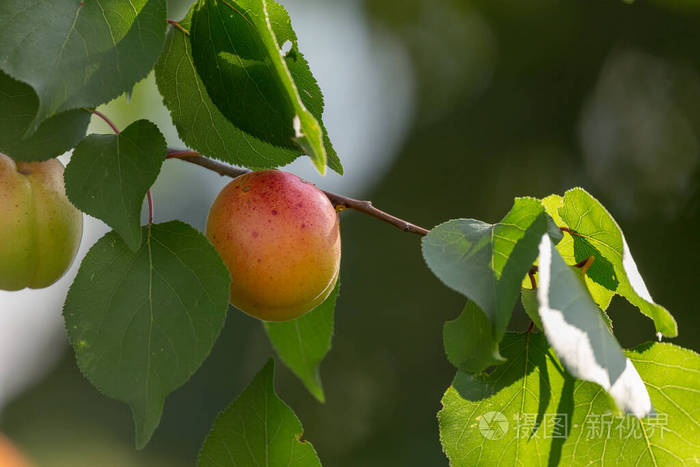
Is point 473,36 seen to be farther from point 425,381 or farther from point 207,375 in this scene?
point 207,375

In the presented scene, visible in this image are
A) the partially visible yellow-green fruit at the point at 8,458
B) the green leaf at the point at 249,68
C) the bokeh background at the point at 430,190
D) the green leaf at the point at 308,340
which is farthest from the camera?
the bokeh background at the point at 430,190

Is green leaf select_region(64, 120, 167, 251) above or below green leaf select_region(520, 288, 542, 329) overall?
above

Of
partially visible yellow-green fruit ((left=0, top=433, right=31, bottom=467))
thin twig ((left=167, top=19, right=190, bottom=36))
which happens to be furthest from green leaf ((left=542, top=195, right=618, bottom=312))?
partially visible yellow-green fruit ((left=0, top=433, right=31, bottom=467))

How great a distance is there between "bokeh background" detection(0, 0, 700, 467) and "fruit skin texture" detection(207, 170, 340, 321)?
310cm

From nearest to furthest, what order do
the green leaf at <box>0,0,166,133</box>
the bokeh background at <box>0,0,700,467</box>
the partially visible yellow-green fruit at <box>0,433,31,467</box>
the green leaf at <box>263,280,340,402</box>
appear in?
1. the green leaf at <box>0,0,166,133</box>
2. the green leaf at <box>263,280,340,402</box>
3. the partially visible yellow-green fruit at <box>0,433,31,467</box>
4. the bokeh background at <box>0,0,700,467</box>

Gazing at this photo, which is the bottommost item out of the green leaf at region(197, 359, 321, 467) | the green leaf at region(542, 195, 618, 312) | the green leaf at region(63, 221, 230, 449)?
the green leaf at region(197, 359, 321, 467)

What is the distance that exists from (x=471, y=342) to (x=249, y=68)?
0.87 feet

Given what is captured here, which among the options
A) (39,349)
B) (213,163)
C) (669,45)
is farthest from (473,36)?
(213,163)

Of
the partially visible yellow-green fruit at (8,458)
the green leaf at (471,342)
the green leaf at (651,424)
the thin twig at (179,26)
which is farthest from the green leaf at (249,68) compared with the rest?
the partially visible yellow-green fruit at (8,458)

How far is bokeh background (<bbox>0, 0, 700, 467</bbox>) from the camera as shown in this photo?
12.5ft

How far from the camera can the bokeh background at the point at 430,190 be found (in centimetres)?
382

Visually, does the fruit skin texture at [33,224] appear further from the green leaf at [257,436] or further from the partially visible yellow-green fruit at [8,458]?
the partially visible yellow-green fruit at [8,458]

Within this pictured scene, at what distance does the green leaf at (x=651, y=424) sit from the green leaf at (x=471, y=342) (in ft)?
0.47

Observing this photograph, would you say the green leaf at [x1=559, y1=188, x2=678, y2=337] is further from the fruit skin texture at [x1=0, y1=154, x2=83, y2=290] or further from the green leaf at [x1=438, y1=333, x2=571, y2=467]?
the fruit skin texture at [x1=0, y1=154, x2=83, y2=290]
